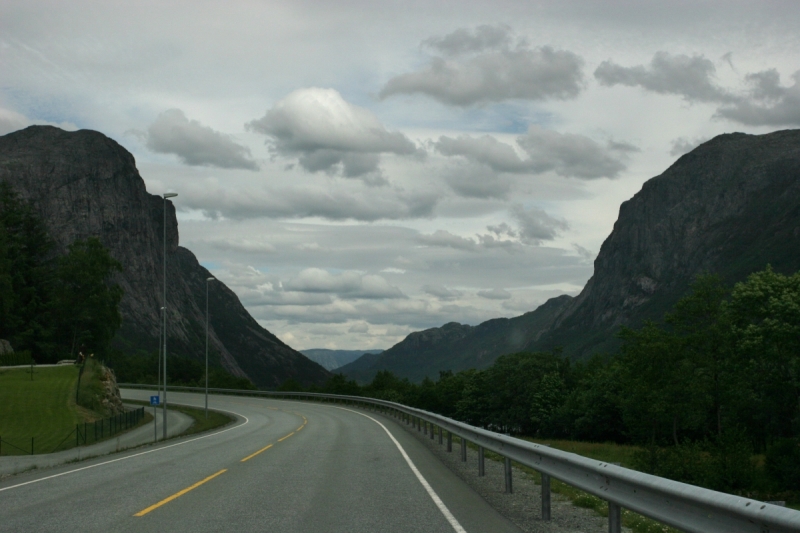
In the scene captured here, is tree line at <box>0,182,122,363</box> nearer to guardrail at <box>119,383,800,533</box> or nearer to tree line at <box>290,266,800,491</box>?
tree line at <box>290,266,800,491</box>

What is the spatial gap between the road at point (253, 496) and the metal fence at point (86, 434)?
2096 cm

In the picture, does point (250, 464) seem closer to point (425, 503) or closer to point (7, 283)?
point (425, 503)

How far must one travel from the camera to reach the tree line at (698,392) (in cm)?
5022

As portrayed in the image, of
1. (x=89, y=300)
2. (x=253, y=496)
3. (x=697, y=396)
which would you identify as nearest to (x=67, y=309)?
(x=89, y=300)

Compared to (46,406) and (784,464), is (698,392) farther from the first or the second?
(46,406)

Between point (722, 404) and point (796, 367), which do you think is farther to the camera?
point (722, 404)

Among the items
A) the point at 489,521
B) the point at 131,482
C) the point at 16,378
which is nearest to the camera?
the point at 489,521

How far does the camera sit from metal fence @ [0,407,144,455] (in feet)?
125

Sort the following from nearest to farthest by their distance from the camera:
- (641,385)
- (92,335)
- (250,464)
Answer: (250,464), (641,385), (92,335)

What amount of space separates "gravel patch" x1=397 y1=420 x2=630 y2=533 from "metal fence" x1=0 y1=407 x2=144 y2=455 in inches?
983

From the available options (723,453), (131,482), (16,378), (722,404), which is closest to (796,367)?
(723,453)

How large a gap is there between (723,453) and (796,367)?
31.3 ft

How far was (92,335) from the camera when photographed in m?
89.5

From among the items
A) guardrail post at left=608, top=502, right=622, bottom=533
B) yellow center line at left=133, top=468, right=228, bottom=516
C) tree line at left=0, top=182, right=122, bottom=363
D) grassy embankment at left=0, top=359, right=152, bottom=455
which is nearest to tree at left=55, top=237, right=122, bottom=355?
tree line at left=0, top=182, right=122, bottom=363
